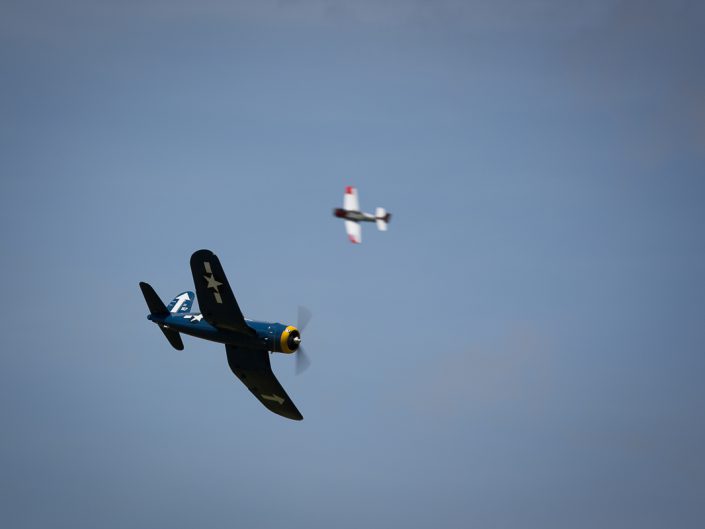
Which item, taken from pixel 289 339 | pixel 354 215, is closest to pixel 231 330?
pixel 289 339

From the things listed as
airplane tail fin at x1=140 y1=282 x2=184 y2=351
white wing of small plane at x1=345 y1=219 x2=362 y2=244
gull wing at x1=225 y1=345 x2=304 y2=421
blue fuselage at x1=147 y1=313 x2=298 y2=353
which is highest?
white wing of small plane at x1=345 y1=219 x2=362 y2=244

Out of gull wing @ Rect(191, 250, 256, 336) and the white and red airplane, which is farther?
the white and red airplane

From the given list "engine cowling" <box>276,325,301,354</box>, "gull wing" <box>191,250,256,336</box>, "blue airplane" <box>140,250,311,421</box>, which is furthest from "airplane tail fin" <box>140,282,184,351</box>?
"engine cowling" <box>276,325,301,354</box>

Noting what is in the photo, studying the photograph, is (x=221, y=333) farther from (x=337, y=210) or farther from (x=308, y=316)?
(x=337, y=210)

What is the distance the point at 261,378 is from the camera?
40625 mm

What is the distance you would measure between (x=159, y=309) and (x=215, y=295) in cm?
498

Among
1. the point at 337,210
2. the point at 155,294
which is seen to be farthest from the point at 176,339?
the point at 337,210

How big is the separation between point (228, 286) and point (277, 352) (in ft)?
11.7

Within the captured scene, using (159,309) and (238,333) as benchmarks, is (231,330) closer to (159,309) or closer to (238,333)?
(238,333)

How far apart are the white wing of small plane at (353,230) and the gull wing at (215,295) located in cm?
1070

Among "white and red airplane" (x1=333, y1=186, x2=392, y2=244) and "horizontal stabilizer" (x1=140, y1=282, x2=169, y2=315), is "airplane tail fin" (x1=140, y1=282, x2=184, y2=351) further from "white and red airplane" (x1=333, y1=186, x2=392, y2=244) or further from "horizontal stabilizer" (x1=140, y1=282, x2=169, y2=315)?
"white and red airplane" (x1=333, y1=186, x2=392, y2=244)

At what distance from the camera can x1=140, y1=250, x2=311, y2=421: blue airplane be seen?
37062 mm

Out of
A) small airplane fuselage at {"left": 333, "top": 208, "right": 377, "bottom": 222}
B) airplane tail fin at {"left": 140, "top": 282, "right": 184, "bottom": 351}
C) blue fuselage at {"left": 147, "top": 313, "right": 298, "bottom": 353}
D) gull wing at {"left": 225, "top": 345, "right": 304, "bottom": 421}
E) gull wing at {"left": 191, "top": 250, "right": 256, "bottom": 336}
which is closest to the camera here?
gull wing at {"left": 191, "top": 250, "right": 256, "bottom": 336}

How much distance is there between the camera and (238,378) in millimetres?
40969
